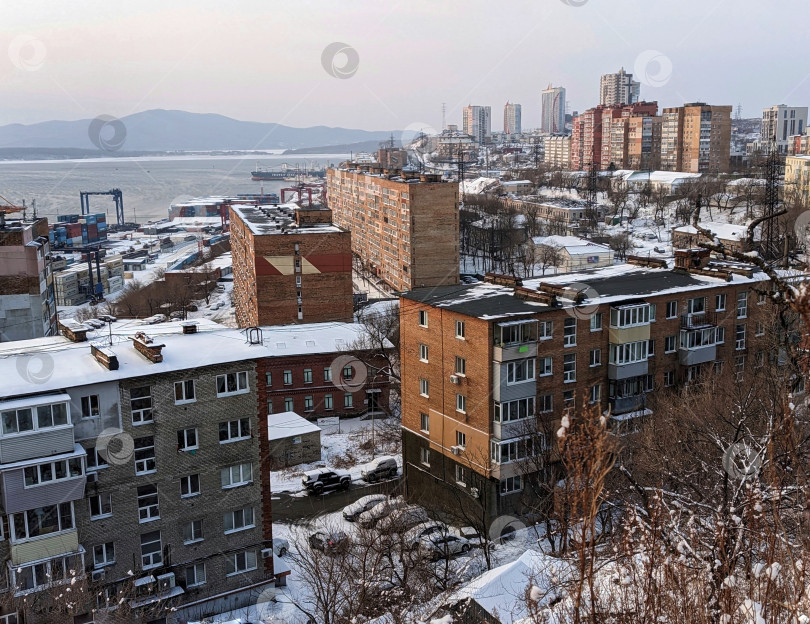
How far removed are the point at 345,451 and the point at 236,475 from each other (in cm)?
661

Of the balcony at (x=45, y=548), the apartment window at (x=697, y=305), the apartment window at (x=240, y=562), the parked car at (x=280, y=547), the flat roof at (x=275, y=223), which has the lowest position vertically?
the parked car at (x=280, y=547)

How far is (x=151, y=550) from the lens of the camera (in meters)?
9.47

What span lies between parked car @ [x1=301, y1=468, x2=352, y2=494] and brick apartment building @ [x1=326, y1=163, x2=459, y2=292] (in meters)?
17.7

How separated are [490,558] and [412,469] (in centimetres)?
275

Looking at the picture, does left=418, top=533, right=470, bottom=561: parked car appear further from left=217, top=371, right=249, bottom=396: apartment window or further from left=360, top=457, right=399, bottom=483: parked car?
left=217, top=371, right=249, bottom=396: apartment window

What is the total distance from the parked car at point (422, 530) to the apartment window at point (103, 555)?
3919 mm

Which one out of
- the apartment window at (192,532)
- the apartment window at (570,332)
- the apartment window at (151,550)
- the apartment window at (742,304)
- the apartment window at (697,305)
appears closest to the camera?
the apartment window at (151,550)

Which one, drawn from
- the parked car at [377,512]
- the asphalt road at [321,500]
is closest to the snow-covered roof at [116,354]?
the parked car at [377,512]

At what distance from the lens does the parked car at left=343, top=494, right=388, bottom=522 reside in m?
13.1

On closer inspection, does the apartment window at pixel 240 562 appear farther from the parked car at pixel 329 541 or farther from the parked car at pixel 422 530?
the parked car at pixel 422 530

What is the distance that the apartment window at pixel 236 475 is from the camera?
995 cm

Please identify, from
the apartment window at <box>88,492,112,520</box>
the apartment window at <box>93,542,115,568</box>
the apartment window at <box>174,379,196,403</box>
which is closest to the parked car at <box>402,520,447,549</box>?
the apartment window at <box>174,379,196,403</box>

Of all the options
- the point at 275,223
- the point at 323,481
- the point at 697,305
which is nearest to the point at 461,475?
the point at 323,481

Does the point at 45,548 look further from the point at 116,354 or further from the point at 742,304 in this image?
the point at 742,304
